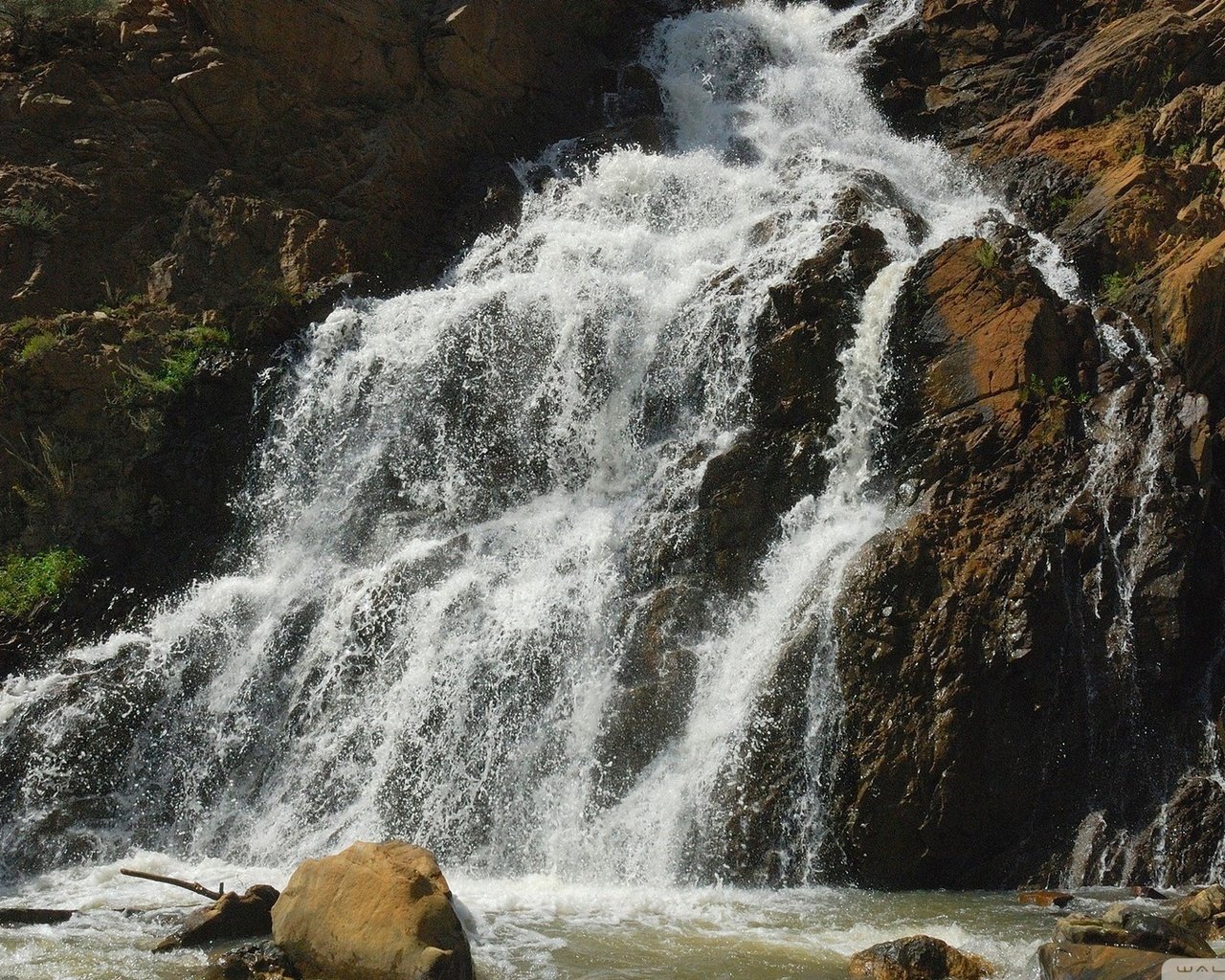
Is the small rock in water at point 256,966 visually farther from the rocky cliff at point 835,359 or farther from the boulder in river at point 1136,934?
the boulder in river at point 1136,934

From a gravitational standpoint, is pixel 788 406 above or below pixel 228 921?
above

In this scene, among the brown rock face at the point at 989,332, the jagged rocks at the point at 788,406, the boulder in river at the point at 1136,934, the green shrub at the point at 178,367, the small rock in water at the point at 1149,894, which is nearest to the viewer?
the boulder in river at the point at 1136,934

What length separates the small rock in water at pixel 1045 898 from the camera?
27.5 ft

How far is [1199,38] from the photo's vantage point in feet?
50.9

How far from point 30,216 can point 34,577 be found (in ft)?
16.9

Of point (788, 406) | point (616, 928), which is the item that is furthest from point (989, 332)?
point (616, 928)

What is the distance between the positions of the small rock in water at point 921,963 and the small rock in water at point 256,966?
351cm

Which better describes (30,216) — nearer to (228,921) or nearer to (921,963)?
(228,921)

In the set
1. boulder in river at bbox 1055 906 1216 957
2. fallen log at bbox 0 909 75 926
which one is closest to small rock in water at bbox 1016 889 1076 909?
boulder in river at bbox 1055 906 1216 957

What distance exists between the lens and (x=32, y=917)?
8.33 meters

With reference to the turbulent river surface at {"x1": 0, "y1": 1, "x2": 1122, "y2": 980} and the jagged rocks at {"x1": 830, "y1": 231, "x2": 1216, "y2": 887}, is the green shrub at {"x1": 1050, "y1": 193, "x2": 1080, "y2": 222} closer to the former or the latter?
the turbulent river surface at {"x1": 0, "y1": 1, "x2": 1122, "y2": 980}

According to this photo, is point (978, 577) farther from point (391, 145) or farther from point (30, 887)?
point (391, 145)

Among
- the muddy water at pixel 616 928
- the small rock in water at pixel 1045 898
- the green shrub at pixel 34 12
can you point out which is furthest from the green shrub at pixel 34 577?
the small rock in water at pixel 1045 898

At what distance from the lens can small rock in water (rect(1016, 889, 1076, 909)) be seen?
330 inches
